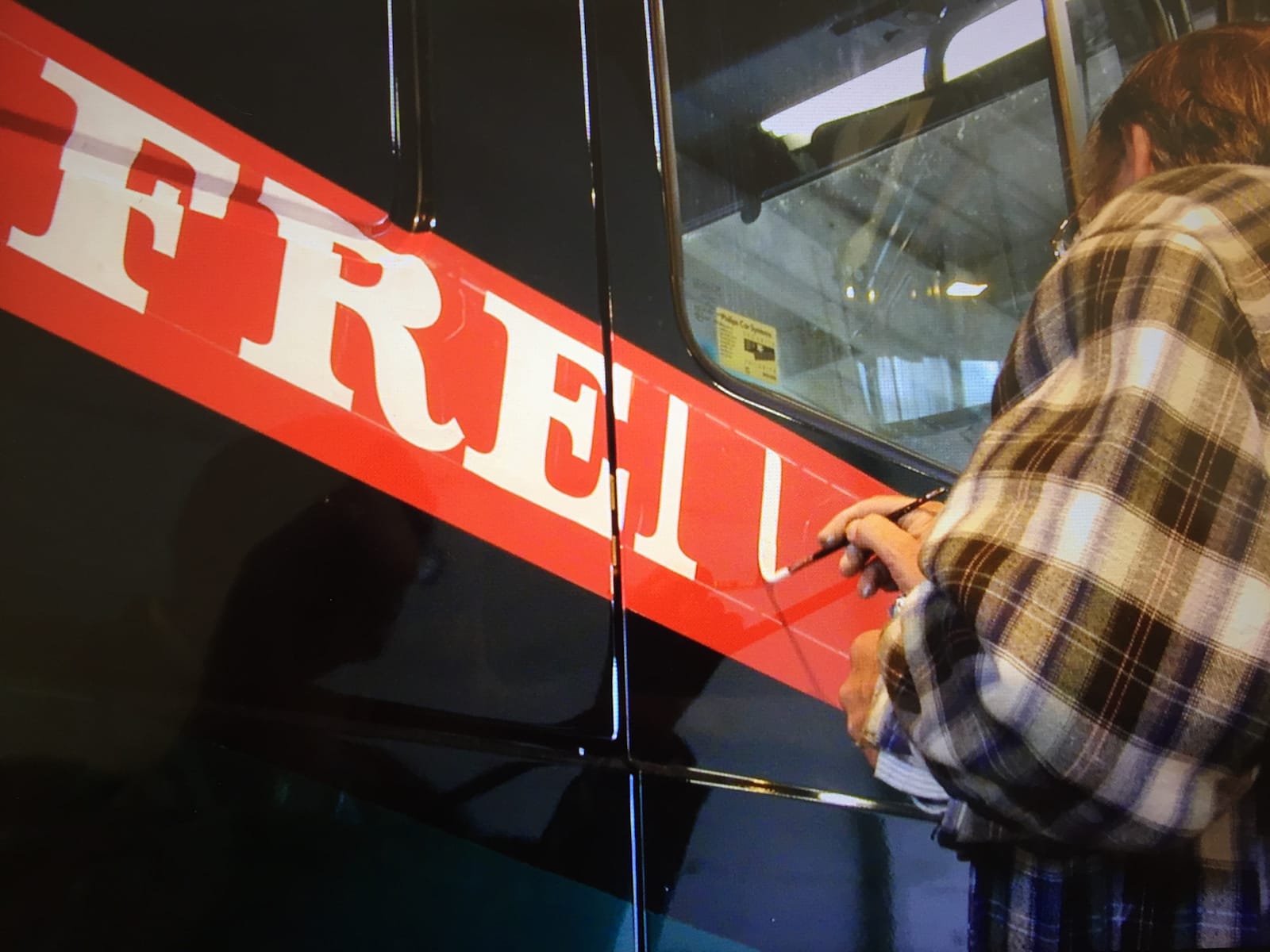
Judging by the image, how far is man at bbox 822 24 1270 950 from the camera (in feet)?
2.54

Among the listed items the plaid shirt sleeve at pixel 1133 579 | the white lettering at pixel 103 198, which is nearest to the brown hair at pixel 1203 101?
the plaid shirt sleeve at pixel 1133 579

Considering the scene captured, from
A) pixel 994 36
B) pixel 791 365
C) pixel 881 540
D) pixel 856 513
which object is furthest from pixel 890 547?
pixel 994 36

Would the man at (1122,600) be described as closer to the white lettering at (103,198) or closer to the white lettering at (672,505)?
the white lettering at (672,505)

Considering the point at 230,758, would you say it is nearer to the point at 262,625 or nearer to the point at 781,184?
the point at 262,625

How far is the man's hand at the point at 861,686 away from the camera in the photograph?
103 centimetres

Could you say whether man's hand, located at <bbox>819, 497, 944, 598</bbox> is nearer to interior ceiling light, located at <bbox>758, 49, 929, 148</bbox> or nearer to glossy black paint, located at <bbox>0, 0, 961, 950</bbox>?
glossy black paint, located at <bbox>0, 0, 961, 950</bbox>

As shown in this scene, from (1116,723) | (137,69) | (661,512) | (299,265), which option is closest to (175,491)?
(299,265)

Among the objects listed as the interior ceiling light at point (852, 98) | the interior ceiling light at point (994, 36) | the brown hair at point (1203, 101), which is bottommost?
the brown hair at point (1203, 101)

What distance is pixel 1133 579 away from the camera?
0.77 m

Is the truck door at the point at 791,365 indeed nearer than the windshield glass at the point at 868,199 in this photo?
Yes

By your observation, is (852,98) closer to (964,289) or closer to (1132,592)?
(964,289)

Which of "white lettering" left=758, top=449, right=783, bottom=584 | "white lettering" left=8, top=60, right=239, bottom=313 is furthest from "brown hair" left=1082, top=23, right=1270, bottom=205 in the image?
"white lettering" left=8, top=60, right=239, bottom=313

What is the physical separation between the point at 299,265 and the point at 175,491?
23 cm

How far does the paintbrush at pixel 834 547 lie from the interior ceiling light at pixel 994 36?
80 cm
